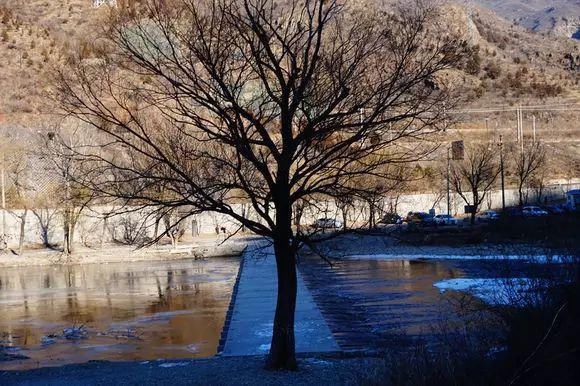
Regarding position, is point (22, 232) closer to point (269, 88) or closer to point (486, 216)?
point (486, 216)

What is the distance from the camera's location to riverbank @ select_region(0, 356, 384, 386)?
13117 mm

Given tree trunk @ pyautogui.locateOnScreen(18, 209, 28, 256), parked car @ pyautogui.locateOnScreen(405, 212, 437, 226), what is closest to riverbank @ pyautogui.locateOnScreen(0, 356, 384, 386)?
tree trunk @ pyautogui.locateOnScreen(18, 209, 28, 256)

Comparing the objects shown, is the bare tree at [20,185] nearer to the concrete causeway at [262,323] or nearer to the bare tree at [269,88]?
the concrete causeway at [262,323]

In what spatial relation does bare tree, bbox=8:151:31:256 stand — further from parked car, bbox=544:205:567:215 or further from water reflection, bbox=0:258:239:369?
parked car, bbox=544:205:567:215

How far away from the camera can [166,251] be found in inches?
1875

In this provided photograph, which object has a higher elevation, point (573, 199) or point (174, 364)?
point (573, 199)

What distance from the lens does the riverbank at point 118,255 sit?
4656 cm

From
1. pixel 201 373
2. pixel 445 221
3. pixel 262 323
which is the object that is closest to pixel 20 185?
pixel 445 221

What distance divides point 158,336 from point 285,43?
416 inches

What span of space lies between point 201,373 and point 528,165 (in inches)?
2130

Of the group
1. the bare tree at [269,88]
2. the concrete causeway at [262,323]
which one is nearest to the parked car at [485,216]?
the concrete causeway at [262,323]

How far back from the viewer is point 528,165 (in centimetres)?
6438

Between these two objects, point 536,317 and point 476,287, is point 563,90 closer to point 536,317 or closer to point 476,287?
point 476,287

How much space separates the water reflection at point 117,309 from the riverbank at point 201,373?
9.30 ft
